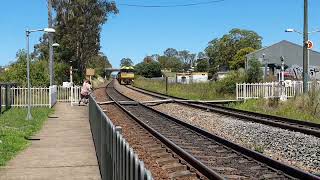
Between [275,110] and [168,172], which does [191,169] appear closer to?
[168,172]

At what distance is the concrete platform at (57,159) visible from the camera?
32.7 feet

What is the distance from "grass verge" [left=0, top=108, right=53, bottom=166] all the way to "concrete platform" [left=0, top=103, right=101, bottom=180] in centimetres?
25

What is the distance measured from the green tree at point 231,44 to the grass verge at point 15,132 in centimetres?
13206

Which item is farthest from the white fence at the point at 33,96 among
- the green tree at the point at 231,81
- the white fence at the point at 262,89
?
the green tree at the point at 231,81

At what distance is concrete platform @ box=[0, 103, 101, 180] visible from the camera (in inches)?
393

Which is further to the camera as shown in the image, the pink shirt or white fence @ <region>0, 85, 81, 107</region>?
the pink shirt

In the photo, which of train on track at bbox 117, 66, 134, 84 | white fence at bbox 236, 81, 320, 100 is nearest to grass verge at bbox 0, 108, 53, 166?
white fence at bbox 236, 81, 320, 100

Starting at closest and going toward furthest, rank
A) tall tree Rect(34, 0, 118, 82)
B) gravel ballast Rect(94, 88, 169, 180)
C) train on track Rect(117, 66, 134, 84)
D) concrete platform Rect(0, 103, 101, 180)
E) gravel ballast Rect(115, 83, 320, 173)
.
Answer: concrete platform Rect(0, 103, 101, 180) → gravel ballast Rect(94, 88, 169, 180) → gravel ballast Rect(115, 83, 320, 173) → tall tree Rect(34, 0, 118, 82) → train on track Rect(117, 66, 134, 84)

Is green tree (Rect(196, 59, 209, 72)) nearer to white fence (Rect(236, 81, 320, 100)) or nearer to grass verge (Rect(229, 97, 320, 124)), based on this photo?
white fence (Rect(236, 81, 320, 100))

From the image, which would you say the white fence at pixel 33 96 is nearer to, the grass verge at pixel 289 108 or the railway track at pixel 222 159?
the grass verge at pixel 289 108

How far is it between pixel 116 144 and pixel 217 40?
16368 cm

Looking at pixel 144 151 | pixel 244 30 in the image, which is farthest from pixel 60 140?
pixel 244 30

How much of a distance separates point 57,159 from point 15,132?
5714mm

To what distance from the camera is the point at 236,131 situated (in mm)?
18594
